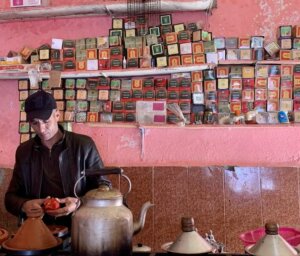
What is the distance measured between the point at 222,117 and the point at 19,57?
1.84 meters

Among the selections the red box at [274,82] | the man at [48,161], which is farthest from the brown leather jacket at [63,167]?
the red box at [274,82]

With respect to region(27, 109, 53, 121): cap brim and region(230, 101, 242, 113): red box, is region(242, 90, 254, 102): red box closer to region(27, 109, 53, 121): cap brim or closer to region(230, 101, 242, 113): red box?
region(230, 101, 242, 113): red box

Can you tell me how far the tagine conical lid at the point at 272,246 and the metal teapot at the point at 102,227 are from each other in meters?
0.44

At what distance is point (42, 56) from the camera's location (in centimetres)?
350

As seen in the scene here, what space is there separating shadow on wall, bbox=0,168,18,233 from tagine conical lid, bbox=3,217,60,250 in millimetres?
1945

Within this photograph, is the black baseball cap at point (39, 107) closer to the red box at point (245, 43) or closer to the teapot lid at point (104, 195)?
the teapot lid at point (104, 195)

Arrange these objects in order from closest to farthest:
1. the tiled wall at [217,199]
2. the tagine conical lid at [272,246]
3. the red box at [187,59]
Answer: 1. the tagine conical lid at [272,246]
2. the tiled wall at [217,199]
3. the red box at [187,59]

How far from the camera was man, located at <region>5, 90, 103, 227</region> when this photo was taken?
2289 mm

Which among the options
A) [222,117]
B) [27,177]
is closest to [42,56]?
[27,177]

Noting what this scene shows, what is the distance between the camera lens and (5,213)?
3373 mm

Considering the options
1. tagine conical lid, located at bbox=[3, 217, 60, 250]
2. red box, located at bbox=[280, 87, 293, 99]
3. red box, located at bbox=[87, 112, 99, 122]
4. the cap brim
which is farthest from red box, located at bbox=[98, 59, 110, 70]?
tagine conical lid, located at bbox=[3, 217, 60, 250]

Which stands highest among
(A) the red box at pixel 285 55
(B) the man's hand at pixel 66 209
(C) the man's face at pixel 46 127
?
(A) the red box at pixel 285 55

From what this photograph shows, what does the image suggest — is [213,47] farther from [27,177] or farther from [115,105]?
[27,177]

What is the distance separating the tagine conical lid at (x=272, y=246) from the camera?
1.33 meters
